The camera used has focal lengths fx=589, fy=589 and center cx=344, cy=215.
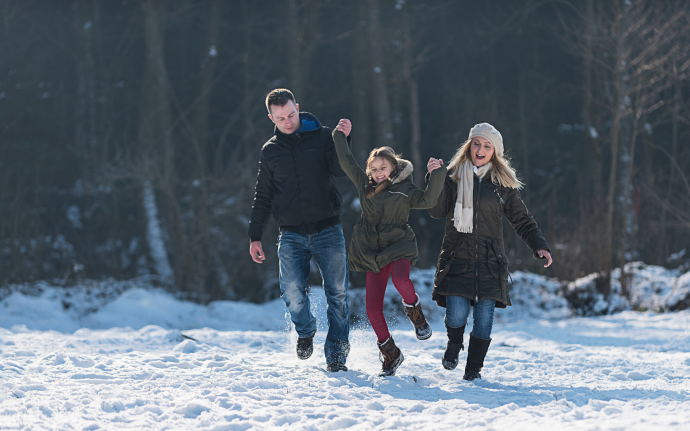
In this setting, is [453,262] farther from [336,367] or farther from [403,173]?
[336,367]

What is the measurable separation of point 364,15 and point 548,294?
24.4 feet

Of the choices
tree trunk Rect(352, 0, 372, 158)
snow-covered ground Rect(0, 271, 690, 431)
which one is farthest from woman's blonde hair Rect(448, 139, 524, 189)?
→ tree trunk Rect(352, 0, 372, 158)

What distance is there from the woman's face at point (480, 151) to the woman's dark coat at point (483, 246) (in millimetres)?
110

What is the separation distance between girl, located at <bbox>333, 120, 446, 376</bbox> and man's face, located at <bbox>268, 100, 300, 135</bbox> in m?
0.33

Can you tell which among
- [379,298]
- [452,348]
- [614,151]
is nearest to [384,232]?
[379,298]

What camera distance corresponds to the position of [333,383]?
13.4 ft

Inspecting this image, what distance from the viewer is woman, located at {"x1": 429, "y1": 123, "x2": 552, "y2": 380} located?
4.06 m

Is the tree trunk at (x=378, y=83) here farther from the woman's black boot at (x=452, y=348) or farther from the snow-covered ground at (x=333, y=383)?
the woman's black boot at (x=452, y=348)

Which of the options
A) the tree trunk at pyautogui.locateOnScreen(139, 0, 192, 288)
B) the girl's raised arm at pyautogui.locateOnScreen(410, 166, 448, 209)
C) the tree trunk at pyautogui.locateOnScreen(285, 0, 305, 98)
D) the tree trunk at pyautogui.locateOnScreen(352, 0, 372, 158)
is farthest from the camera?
the tree trunk at pyautogui.locateOnScreen(285, 0, 305, 98)

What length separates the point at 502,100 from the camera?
20531mm

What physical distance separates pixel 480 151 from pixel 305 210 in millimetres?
1316

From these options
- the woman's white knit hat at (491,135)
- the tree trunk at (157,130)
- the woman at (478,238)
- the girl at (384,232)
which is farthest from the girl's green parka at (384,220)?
the tree trunk at (157,130)

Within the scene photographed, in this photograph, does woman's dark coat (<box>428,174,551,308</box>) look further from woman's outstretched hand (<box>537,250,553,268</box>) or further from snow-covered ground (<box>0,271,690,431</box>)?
snow-covered ground (<box>0,271,690,431</box>)

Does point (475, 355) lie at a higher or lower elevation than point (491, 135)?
lower
